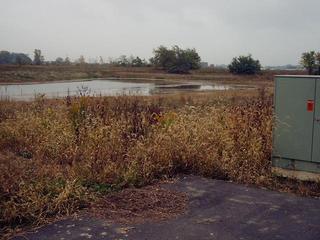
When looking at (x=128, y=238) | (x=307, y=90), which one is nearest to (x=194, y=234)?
(x=128, y=238)

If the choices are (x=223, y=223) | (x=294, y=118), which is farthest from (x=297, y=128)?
(x=223, y=223)

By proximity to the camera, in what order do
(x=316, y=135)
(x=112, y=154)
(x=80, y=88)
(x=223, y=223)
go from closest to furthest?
(x=223, y=223) → (x=316, y=135) → (x=112, y=154) → (x=80, y=88)

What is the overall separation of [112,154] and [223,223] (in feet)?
8.22

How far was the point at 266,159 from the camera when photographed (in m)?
7.27

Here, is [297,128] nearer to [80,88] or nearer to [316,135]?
[316,135]

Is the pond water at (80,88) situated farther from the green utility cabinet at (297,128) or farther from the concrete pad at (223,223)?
the concrete pad at (223,223)

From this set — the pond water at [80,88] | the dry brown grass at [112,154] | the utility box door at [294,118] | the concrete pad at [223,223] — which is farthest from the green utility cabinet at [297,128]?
the pond water at [80,88]

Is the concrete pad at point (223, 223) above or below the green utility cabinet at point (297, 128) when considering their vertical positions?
below

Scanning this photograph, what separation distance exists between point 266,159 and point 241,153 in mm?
465

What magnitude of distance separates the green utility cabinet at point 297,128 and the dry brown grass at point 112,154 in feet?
0.81

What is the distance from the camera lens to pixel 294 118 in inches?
265

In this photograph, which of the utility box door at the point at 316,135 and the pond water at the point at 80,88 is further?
the pond water at the point at 80,88

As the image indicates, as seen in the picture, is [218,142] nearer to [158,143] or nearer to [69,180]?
[158,143]

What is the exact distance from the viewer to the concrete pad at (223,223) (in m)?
4.40
